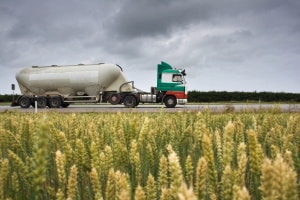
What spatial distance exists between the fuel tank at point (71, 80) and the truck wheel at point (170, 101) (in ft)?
10.2

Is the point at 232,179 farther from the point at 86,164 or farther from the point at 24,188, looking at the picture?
the point at 24,188

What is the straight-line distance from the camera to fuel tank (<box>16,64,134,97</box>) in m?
28.3

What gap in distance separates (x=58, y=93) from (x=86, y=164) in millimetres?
28884

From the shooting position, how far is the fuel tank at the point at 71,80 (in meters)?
28.3

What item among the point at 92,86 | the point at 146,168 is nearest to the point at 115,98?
the point at 92,86

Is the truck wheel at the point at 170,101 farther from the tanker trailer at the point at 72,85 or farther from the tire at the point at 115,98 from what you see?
the tire at the point at 115,98

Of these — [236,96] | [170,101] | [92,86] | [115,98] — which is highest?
[92,86]

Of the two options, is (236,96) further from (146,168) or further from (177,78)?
(146,168)

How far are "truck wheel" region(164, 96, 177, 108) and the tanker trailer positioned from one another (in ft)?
8.96

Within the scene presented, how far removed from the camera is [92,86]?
2852cm

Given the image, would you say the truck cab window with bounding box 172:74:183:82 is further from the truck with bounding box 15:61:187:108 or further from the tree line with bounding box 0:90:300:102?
the tree line with bounding box 0:90:300:102

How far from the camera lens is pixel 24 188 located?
84.0 inches

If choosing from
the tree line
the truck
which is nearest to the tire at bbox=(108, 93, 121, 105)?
the truck

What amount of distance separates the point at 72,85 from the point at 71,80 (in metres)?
0.43
